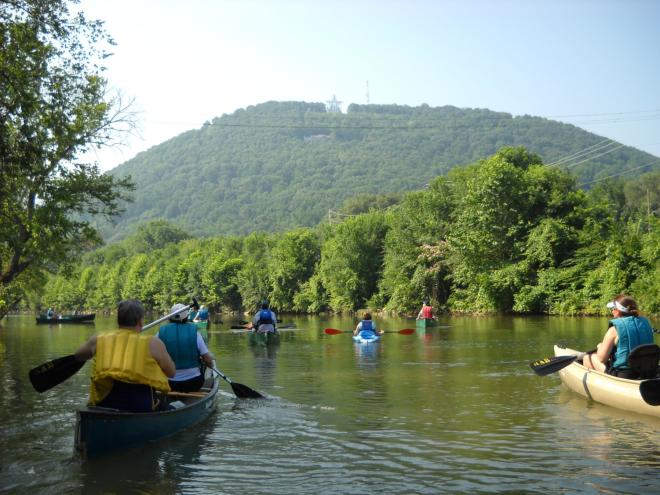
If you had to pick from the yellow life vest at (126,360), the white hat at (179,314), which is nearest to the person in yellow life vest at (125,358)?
the yellow life vest at (126,360)

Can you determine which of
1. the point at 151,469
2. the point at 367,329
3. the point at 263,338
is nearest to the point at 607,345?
the point at 151,469

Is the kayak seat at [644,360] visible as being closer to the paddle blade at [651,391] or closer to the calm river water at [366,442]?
the paddle blade at [651,391]

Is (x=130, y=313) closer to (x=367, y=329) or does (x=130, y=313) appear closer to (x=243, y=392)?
(x=243, y=392)

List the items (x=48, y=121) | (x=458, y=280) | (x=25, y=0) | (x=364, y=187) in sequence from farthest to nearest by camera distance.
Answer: (x=364, y=187) < (x=458, y=280) < (x=48, y=121) < (x=25, y=0)

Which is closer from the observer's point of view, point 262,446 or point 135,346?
point 135,346

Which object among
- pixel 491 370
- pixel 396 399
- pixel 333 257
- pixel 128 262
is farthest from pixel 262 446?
pixel 128 262

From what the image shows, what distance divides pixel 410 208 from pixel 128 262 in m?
83.3

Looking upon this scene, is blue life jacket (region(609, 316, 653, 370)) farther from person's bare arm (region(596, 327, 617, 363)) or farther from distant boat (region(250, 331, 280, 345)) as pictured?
distant boat (region(250, 331, 280, 345))

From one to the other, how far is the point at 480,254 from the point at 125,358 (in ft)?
155

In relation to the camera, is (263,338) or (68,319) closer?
(263,338)

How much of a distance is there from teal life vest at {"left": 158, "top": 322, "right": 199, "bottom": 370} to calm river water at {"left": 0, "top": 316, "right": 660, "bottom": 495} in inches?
51.2

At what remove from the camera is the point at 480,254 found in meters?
53.8

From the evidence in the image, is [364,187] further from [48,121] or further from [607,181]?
[48,121]

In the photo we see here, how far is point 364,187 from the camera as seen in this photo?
654 ft
